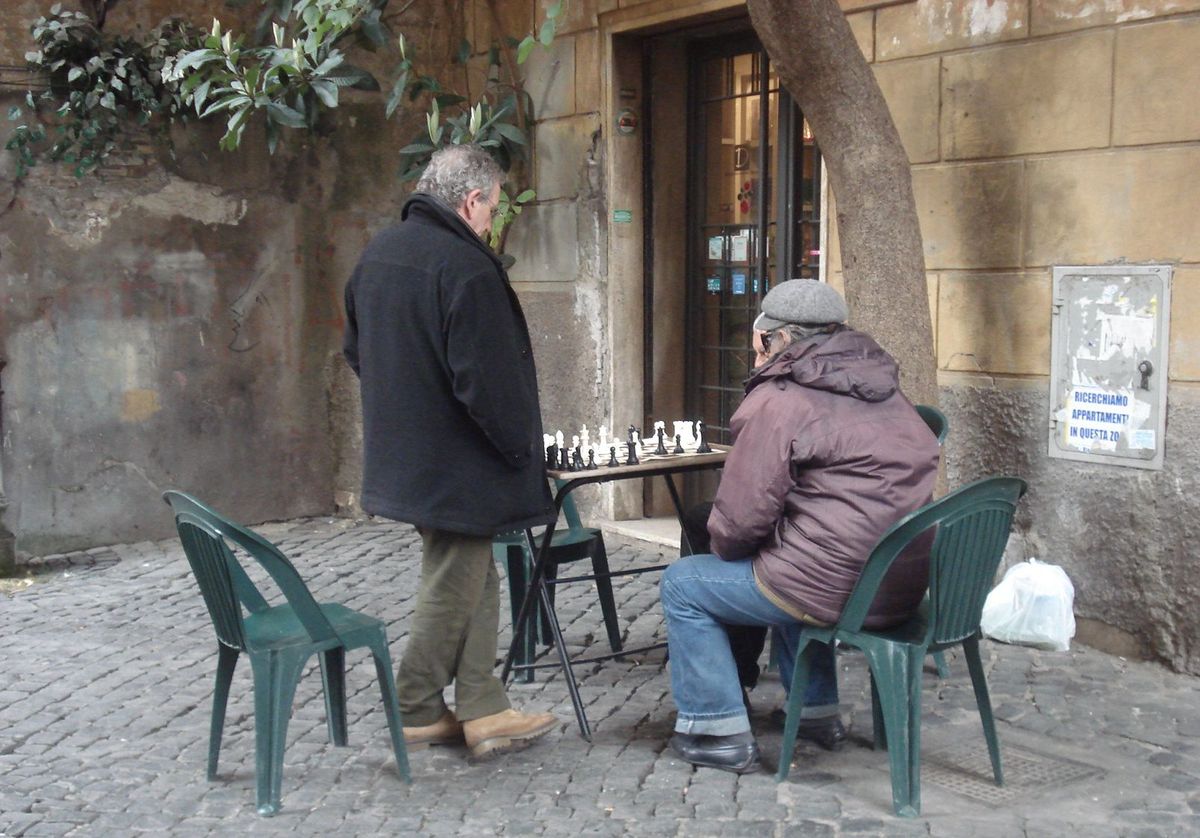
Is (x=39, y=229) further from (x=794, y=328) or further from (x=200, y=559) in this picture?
(x=794, y=328)

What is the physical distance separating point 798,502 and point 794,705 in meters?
0.62

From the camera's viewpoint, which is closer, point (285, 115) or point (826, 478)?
point (826, 478)

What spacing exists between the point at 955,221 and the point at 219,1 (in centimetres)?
444

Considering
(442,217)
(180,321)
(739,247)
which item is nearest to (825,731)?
(442,217)

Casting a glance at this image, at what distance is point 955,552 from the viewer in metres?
3.91

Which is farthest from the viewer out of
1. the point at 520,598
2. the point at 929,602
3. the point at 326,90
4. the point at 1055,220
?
the point at 326,90

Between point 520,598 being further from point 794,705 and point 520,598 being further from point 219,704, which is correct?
point 794,705

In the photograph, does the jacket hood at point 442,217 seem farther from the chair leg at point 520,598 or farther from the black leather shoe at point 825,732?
the black leather shoe at point 825,732

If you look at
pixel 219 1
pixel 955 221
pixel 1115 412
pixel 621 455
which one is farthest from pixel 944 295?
pixel 219 1

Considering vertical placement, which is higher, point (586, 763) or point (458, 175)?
point (458, 175)

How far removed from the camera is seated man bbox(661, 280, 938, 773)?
3.94m

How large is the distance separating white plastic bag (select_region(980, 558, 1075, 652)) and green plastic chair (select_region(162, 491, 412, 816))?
101 inches

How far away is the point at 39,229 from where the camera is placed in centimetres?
746

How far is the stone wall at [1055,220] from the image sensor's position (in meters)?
5.28
